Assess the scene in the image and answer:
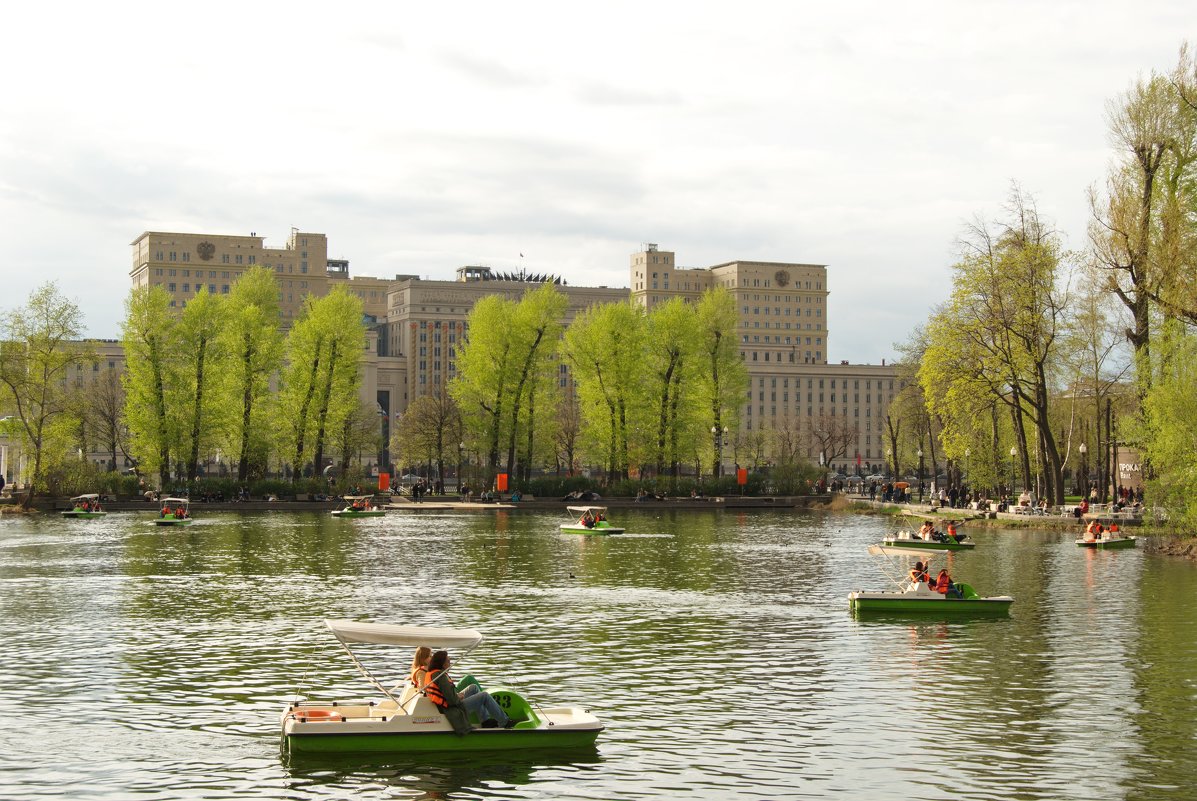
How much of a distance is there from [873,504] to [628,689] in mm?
81021

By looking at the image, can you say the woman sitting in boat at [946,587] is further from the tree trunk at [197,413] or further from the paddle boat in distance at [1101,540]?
the tree trunk at [197,413]

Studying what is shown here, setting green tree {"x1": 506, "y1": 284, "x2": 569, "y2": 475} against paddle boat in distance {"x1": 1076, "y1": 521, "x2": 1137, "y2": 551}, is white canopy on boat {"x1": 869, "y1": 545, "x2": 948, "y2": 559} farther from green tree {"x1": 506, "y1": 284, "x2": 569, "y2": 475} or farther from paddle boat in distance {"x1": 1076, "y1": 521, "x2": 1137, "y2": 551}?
green tree {"x1": 506, "y1": 284, "x2": 569, "y2": 475}

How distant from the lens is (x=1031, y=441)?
105 meters

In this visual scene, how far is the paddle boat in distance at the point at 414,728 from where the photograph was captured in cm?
2177

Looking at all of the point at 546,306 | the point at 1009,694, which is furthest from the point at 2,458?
the point at 1009,694

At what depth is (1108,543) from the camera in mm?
63281

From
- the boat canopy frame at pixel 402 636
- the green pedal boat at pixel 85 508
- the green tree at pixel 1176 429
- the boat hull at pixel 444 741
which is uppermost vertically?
the green tree at pixel 1176 429

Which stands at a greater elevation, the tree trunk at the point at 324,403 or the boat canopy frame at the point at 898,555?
the tree trunk at the point at 324,403

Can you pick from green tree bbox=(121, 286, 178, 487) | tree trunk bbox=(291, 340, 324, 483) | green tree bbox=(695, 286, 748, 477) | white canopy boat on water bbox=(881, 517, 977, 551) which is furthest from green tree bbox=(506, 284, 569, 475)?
white canopy boat on water bbox=(881, 517, 977, 551)

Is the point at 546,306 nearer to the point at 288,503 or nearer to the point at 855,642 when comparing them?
the point at 288,503

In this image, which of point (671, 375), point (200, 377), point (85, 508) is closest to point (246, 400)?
point (200, 377)

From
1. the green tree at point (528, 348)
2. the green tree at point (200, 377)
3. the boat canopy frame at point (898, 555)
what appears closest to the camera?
the boat canopy frame at point (898, 555)

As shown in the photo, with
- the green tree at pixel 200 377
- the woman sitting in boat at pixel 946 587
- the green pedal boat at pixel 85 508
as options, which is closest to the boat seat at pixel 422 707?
the woman sitting in boat at pixel 946 587

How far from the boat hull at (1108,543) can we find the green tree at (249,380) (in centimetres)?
6760
